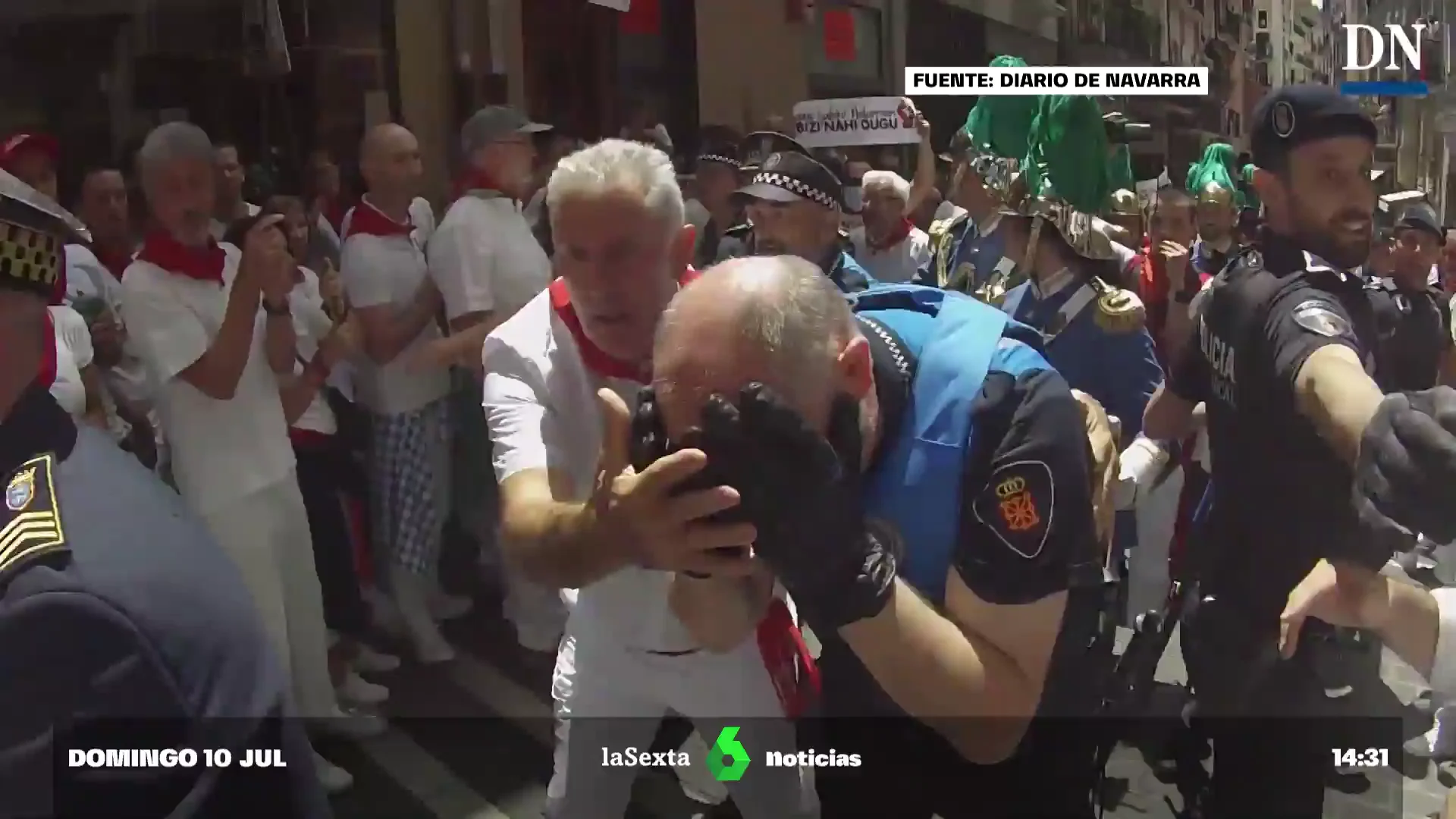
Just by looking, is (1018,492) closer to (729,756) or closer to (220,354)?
(729,756)

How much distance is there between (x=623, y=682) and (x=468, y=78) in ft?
3.97

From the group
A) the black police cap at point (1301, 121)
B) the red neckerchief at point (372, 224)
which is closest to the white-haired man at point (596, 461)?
the black police cap at point (1301, 121)

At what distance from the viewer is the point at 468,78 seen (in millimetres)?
2066

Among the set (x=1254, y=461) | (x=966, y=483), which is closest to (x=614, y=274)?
(x=966, y=483)

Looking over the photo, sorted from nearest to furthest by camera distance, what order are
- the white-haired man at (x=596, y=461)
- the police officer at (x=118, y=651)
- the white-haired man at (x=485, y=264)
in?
1. the police officer at (x=118, y=651)
2. the white-haired man at (x=596, y=461)
3. the white-haired man at (x=485, y=264)

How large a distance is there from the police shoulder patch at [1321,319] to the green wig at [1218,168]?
349mm

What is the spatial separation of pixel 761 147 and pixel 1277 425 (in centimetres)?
87

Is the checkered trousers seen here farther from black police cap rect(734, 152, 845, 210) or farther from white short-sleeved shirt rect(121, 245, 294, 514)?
black police cap rect(734, 152, 845, 210)

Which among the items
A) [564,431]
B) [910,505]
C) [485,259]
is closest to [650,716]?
[564,431]

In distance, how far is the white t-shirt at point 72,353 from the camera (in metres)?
1.42

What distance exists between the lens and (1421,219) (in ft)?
5.50

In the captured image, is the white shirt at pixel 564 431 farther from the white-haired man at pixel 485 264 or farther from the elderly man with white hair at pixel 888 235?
the elderly man with white hair at pixel 888 235

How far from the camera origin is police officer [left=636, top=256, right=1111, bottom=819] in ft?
2.52

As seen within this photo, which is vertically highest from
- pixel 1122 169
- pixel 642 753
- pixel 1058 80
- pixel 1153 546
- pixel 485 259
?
pixel 1058 80
